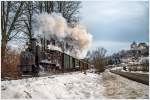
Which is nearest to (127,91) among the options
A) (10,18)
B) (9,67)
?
(9,67)

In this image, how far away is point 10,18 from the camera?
75.7 feet

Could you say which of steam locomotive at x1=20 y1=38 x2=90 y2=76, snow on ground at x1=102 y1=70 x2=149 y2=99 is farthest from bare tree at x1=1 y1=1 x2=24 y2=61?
snow on ground at x1=102 y1=70 x2=149 y2=99

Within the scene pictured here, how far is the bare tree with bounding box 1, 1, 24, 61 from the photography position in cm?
2205

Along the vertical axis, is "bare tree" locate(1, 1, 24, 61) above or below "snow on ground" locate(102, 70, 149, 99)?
above

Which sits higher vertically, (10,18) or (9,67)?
(10,18)

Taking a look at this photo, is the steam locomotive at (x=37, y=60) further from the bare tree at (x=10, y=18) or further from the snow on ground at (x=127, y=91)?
the snow on ground at (x=127, y=91)

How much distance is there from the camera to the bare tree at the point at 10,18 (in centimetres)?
2205

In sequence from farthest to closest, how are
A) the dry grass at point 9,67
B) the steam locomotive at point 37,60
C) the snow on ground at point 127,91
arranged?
the steam locomotive at point 37,60
the dry grass at point 9,67
the snow on ground at point 127,91

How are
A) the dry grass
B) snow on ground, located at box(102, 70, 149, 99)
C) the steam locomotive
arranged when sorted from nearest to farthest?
snow on ground, located at box(102, 70, 149, 99), the dry grass, the steam locomotive

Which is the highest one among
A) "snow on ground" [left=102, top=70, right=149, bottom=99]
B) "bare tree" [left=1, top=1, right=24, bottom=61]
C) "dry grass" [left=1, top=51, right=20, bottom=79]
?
"bare tree" [left=1, top=1, right=24, bottom=61]

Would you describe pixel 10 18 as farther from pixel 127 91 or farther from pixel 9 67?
pixel 127 91

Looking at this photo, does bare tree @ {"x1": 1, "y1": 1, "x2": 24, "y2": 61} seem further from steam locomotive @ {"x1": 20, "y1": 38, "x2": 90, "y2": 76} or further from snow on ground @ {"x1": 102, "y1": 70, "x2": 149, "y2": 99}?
snow on ground @ {"x1": 102, "y1": 70, "x2": 149, "y2": 99}

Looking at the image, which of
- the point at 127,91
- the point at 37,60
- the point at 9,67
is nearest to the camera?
the point at 127,91

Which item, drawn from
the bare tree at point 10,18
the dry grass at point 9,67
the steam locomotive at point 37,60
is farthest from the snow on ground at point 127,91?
the bare tree at point 10,18
